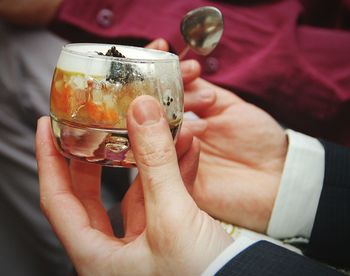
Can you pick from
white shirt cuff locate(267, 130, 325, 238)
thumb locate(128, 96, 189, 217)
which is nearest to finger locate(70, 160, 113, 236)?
thumb locate(128, 96, 189, 217)

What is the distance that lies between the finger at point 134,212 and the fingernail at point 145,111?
0.13m

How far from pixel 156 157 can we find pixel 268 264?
124mm

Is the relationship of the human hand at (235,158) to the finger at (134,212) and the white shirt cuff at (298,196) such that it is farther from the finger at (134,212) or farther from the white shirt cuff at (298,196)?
the finger at (134,212)

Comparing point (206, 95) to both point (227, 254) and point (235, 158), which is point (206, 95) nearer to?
point (235, 158)

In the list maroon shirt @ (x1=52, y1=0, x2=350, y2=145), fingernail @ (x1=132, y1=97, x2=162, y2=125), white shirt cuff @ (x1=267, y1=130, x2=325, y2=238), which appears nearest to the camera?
fingernail @ (x1=132, y1=97, x2=162, y2=125)

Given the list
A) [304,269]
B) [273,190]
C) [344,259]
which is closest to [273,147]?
[273,190]

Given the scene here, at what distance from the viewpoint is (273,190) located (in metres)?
0.56

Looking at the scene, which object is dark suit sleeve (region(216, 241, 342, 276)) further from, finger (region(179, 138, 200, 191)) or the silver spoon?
the silver spoon

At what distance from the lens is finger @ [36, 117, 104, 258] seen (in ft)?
1.21

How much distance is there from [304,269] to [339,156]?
0.23m

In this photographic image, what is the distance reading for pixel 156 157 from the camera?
1.02 ft

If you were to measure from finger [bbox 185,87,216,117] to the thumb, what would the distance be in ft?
0.88

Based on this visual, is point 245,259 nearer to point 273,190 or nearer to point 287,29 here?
point 273,190

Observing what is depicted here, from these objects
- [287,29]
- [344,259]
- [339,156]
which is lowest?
[344,259]
